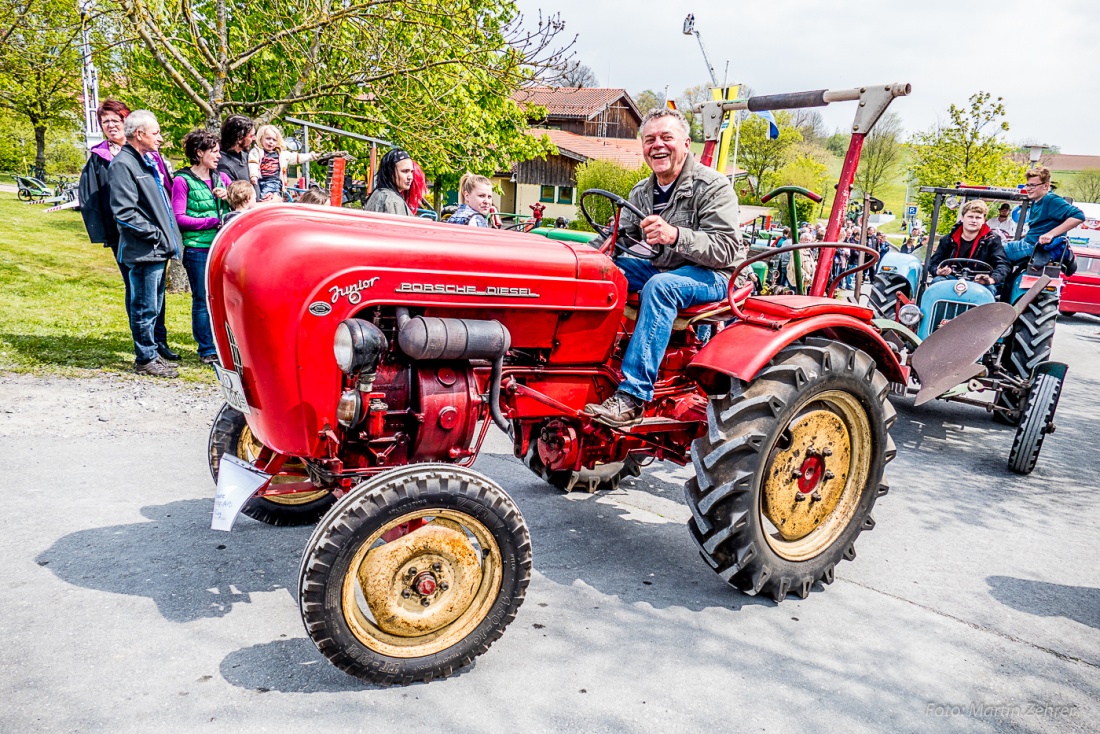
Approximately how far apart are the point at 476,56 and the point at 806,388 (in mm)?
6352

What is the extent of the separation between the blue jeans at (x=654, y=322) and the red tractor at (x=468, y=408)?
113mm

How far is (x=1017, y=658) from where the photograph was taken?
2984mm

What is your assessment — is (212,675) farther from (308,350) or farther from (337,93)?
(337,93)

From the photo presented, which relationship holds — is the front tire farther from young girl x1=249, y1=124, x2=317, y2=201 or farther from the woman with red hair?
young girl x1=249, y1=124, x2=317, y2=201

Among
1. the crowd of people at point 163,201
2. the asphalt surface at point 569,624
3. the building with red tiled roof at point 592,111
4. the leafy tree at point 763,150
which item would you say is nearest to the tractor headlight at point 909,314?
the asphalt surface at point 569,624

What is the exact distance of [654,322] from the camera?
320 centimetres

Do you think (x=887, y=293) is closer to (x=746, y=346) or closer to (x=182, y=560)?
(x=746, y=346)

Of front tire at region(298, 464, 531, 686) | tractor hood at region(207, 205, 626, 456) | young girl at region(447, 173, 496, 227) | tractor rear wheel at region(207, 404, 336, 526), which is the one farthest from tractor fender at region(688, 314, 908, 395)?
young girl at region(447, 173, 496, 227)

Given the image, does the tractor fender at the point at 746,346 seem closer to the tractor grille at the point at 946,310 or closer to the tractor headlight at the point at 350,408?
the tractor headlight at the point at 350,408

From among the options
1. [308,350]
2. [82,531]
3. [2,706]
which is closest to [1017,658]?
[308,350]

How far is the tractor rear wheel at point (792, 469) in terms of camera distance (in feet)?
Answer: 10.2

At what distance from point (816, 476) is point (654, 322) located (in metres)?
1.13

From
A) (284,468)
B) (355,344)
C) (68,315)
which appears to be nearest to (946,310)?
(284,468)

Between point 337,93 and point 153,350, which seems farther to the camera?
point 337,93
